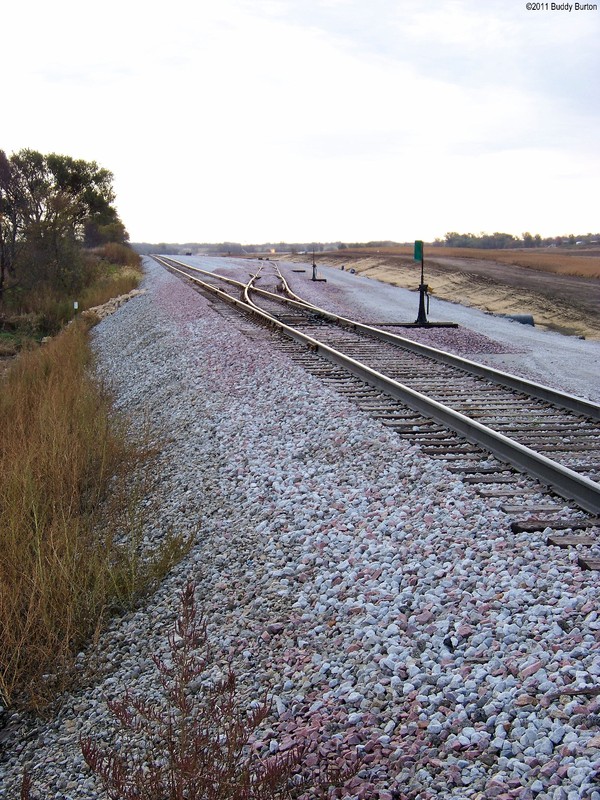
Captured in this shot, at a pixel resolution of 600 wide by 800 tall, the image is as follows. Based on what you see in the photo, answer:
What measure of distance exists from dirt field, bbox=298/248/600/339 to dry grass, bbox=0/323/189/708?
10.8 meters

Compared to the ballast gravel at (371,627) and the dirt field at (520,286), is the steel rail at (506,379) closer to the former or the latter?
the ballast gravel at (371,627)

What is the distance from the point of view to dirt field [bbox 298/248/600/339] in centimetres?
2258

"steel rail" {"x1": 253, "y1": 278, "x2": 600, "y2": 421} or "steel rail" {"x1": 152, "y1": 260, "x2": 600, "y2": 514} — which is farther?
"steel rail" {"x1": 253, "y1": 278, "x2": 600, "y2": 421}

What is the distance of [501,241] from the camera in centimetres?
9612

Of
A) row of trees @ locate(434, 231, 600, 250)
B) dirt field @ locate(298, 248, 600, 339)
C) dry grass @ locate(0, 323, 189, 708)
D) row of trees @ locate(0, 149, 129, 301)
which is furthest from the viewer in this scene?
row of trees @ locate(434, 231, 600, 250)

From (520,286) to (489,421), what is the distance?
22461 mm

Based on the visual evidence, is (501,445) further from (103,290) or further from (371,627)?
(103,290)

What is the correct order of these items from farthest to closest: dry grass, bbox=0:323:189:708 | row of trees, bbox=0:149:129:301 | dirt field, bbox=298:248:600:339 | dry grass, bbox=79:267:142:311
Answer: row of trees, bbox=0:149:129:301 → dry grass, bbox=79:267:142:311 → dirt field, bbox=298:248:600:339 → dry grass, bbox=0:323:189:708

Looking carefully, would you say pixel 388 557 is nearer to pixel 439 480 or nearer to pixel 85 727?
pixel 439 480

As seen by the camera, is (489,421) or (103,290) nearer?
(489,421)

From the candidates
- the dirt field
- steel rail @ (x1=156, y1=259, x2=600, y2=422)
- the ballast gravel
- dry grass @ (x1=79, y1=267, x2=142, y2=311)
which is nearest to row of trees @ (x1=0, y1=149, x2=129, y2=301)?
dry grass @ (x1=79, y1=267, x2=142, y2=311)

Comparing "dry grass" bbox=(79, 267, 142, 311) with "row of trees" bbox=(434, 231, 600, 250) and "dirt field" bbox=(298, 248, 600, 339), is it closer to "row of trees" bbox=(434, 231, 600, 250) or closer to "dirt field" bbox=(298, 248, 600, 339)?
"dirt field" bbox=(298, 248, 600, 339)

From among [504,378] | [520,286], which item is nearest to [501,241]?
[520,286]

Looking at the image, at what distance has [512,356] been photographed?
1305 cm
